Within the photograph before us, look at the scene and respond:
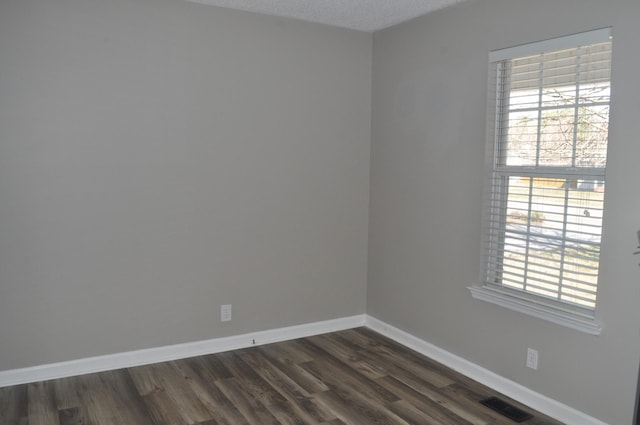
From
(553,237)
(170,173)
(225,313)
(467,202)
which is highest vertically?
(170,173)

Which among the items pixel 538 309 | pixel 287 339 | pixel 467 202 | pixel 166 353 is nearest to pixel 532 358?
pixel 538 309

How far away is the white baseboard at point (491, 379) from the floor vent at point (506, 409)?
0.10 metres

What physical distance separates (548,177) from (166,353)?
2.74 meters

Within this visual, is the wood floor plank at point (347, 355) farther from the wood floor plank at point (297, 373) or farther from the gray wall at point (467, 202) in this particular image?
the gray wall at point (467, 202)

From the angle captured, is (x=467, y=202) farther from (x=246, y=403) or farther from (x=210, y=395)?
(x=210, y=395)

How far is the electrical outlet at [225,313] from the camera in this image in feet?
12.8

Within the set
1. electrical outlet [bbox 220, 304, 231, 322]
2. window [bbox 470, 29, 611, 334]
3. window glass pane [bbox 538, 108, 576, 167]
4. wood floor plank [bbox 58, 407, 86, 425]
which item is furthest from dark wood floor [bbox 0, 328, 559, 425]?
window glass pane [bbox 538, 108, 576, 167]

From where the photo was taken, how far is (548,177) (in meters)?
2.99

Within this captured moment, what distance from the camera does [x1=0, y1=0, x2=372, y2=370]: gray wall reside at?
3.21 meters

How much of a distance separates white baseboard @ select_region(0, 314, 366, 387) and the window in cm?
146

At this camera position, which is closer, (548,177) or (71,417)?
(71,417)

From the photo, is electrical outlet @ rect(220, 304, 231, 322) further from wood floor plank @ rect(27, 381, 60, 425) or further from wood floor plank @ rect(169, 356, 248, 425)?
wood floor plank @ rect(27, 381, 60, 425)

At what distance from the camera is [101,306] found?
3.46 metres

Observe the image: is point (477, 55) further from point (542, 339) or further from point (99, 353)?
point (99, 353)
